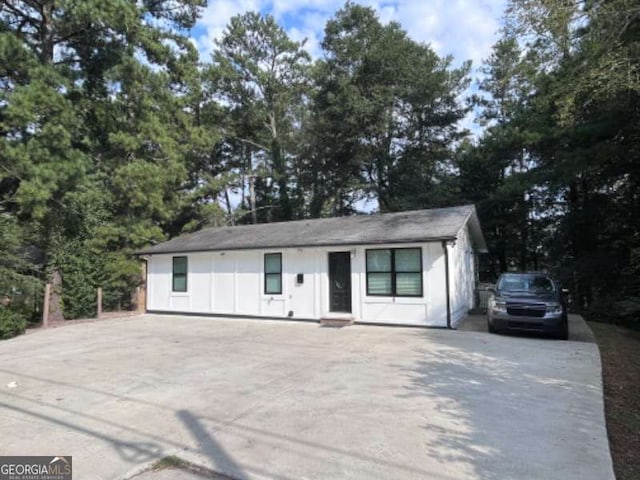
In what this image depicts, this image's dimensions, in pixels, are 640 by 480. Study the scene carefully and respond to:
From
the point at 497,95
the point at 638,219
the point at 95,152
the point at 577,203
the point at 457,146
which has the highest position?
the point at 497,95

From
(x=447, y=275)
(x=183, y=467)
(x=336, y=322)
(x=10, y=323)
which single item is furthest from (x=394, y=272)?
(x=10, y=323)

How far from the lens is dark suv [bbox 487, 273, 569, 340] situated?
373 inches

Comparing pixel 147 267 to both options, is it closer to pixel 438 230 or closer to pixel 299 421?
pixel 438 230

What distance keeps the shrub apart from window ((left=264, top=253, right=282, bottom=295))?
718 cm

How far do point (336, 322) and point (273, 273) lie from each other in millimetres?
2883

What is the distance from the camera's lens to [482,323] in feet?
39.5

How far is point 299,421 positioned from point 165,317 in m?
12.3

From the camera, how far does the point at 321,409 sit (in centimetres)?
507

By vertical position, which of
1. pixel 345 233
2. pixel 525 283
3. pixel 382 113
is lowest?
pixel 525 283

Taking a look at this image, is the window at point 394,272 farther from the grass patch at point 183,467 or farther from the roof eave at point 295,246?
the grass patch at point 183,467

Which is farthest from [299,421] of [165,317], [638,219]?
[638,219]

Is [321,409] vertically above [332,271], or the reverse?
[332,271]

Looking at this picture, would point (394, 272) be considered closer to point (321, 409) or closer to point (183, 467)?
point (321, 409)

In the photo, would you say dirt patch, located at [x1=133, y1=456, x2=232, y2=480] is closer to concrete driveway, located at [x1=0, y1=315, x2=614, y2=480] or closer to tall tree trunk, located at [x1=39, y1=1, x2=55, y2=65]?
concrete driveway, located at [x1=0, y1=315, x2=614, y2=480]
